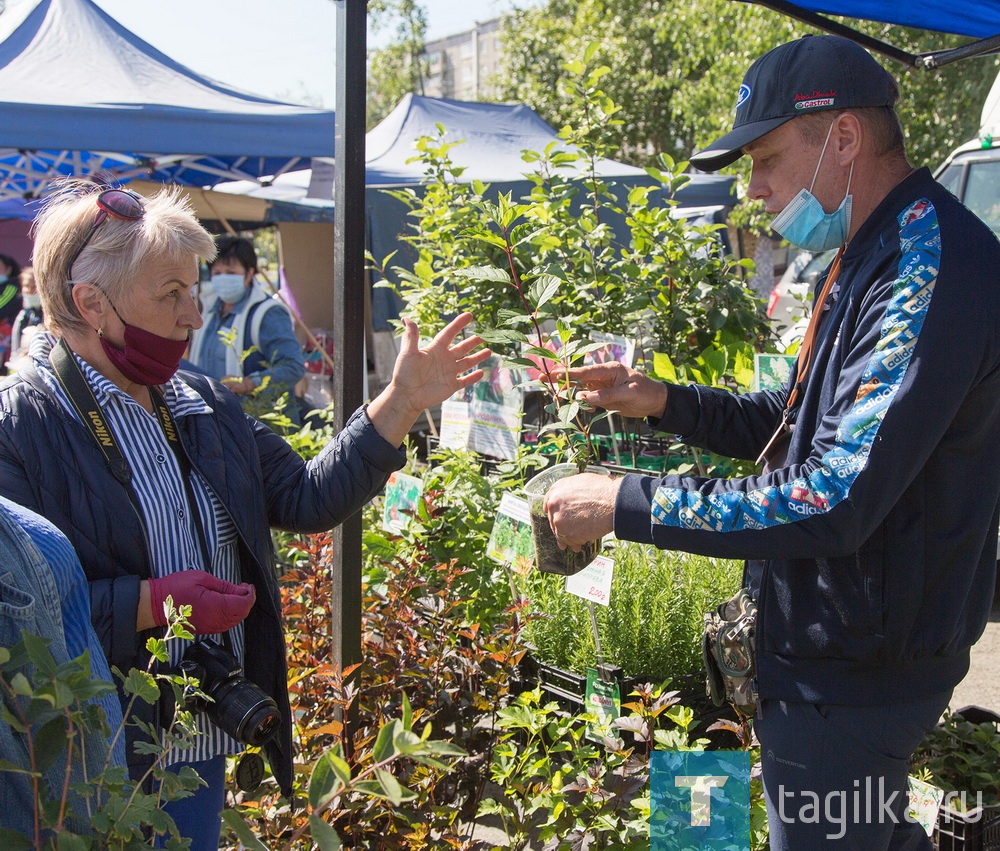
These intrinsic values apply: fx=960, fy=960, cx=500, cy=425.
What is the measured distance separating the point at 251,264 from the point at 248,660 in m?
4.00

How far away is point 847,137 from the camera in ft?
5.13

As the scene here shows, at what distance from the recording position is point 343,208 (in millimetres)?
2031

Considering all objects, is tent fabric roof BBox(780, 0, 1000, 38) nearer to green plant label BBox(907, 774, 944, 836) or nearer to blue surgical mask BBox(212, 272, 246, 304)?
green plant label BBox(907, 774, 944, 836)

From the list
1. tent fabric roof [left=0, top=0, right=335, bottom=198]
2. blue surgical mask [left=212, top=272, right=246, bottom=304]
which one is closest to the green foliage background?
tent fabric roof [left=0, top=0, right=335, bottom=198]

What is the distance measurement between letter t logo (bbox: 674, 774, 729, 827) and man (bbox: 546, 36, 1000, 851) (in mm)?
260

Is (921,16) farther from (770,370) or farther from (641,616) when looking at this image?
(641,616)

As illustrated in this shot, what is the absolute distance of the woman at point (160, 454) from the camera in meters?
1.60

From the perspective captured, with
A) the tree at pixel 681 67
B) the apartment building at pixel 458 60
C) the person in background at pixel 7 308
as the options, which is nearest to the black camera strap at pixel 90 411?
the tree at pixel 681 67

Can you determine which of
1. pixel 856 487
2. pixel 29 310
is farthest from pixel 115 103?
pixel 856 487

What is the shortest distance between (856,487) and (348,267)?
1154 millimetres

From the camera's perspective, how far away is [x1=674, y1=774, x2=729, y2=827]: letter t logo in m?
1.87

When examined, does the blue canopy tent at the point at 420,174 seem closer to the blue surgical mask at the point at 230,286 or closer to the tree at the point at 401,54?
the blue surgical mask at the point at 230,286

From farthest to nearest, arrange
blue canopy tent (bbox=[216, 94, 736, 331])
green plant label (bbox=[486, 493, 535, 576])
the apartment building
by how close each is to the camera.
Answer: the apartment building
blue canopy tent (bbox=[216, 94, 736, 331])
green plant label (bbox=[486, 493, 535, 576])

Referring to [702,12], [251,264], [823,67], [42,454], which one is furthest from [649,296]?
[702,12]
